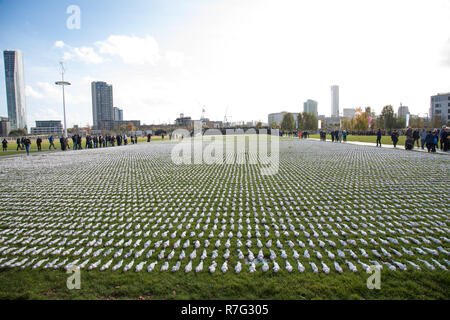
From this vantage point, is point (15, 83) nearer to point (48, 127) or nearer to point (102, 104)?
point (102, 104)

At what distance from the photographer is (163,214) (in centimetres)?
660

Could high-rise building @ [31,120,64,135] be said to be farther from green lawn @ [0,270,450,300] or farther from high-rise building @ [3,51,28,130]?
green lawn @ [0,270,450,300]

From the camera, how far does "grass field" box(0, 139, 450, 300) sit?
11.3 feet

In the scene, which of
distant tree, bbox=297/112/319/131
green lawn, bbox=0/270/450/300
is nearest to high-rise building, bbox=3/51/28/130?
green lawn, bbox=0/270/450/300

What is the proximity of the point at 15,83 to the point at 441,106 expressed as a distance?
143975mm

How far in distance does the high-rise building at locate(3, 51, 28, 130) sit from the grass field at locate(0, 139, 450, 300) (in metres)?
73.8

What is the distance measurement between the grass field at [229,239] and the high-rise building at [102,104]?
138 meters

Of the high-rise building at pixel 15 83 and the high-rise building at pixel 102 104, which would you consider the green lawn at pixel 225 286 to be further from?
the high-rise building at pixel 102 104

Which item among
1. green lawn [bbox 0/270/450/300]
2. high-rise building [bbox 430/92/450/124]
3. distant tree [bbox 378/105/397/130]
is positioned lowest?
green lawn [bbox 0/270/450/300]

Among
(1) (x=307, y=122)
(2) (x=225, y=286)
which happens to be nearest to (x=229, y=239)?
(2) (x=225, y=286)

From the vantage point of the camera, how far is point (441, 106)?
4102 inches
